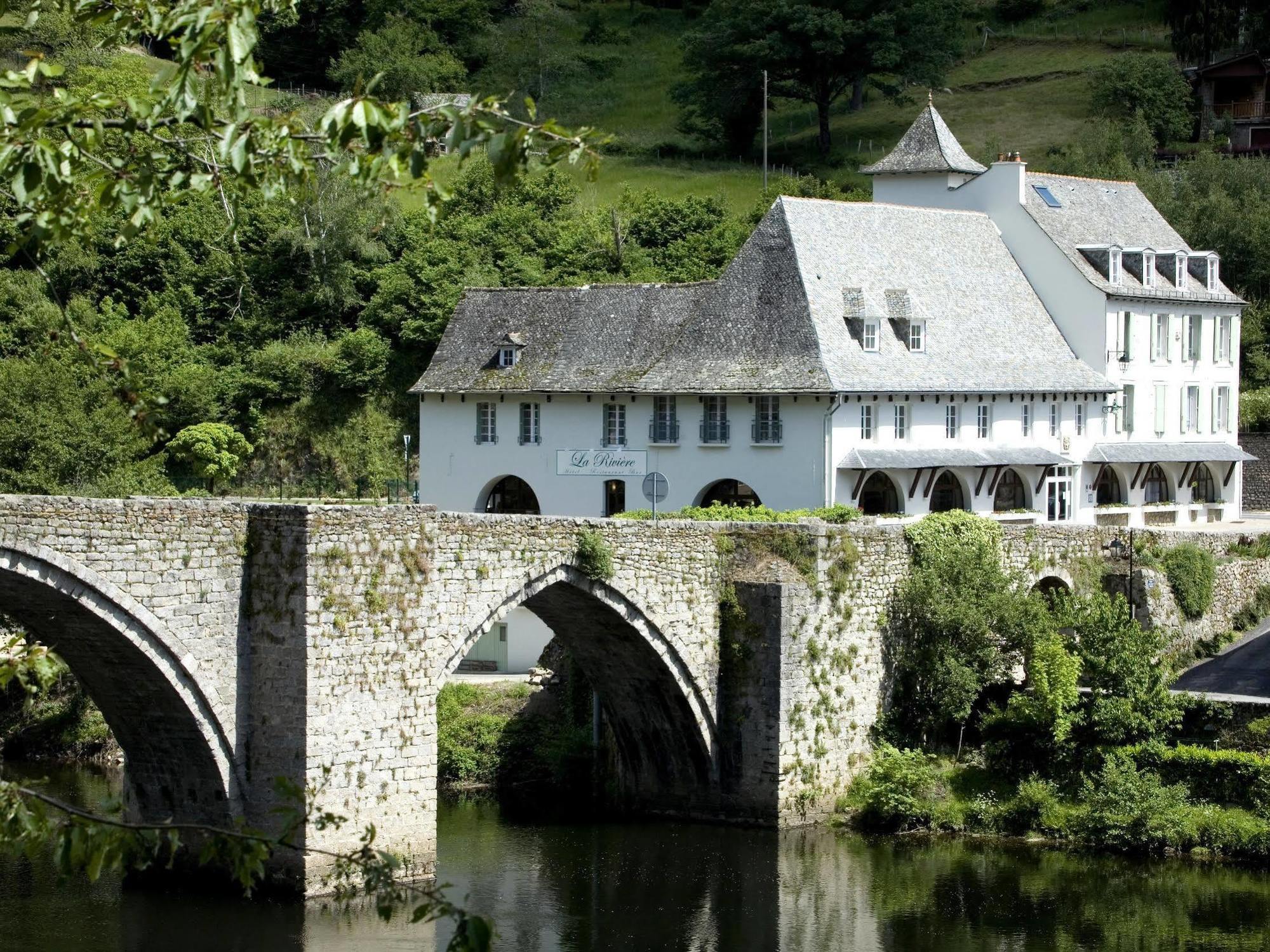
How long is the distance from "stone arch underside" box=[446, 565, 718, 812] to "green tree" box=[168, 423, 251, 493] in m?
20.8

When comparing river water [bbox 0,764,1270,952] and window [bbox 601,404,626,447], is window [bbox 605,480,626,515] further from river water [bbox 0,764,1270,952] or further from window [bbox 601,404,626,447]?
river water [bbox 0,764,1270,952]

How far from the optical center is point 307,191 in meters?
10.0

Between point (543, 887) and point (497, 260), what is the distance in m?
32.0

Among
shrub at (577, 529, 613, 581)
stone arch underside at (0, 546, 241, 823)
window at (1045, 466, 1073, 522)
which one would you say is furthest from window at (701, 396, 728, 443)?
stone arch underside at (0, 546, 241, 823)

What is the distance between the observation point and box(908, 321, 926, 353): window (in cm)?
4209

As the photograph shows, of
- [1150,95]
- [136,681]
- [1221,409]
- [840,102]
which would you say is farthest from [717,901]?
[840,102]

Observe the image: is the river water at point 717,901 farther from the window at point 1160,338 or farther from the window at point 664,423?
the window at point 1160,338

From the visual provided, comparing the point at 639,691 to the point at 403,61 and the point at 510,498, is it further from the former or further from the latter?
the point at 403,61

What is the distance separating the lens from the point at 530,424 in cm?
4381

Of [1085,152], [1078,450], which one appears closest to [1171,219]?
[1085,152]

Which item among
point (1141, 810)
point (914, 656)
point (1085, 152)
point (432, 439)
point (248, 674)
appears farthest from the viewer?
point (1085, 152)

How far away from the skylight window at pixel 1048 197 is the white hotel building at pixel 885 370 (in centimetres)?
9

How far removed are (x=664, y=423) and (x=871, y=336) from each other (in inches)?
178

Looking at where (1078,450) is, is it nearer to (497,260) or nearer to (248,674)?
(497,260)
